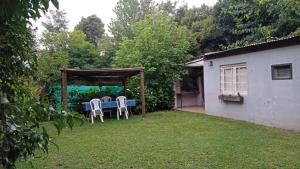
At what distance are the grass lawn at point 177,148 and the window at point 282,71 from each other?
58.7 inches

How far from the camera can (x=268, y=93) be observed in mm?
8766

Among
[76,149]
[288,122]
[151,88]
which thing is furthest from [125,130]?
[151,88]

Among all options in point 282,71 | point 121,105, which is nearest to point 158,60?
point 121,105

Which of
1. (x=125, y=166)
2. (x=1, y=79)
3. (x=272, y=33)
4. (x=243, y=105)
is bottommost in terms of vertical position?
(x=125, y=166)

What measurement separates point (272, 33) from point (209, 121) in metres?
8.51

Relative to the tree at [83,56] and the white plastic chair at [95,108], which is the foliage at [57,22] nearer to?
the tree at [83,56]

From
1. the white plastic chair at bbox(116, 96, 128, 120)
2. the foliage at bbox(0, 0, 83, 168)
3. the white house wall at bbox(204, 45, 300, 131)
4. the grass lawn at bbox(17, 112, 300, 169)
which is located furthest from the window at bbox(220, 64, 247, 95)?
the foliage at bbox(0, 0, 83, 168)

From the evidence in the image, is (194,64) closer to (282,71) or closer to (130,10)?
(282,71)

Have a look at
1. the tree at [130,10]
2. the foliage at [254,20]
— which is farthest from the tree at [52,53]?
the foliage at [254,20]

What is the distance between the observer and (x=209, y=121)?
32.7ft

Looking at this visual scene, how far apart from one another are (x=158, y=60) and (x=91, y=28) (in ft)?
63.5

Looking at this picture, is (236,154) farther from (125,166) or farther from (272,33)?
(272,33)

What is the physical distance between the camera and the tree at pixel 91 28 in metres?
31.5

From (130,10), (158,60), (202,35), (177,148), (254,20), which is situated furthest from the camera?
(130,10)
